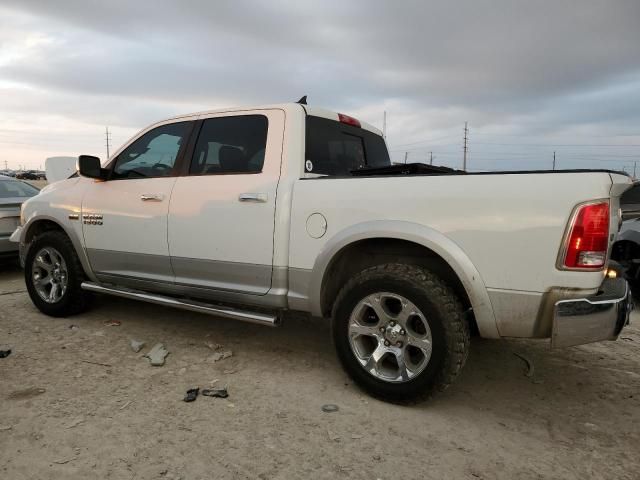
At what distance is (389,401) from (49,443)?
6.29 feet

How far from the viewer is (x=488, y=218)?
2.71 metres

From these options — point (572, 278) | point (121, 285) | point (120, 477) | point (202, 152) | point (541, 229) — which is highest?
point (202, 152)

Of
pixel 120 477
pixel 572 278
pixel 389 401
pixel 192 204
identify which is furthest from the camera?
pixel 192 204

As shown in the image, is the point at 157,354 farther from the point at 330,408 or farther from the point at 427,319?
the point at 427,319

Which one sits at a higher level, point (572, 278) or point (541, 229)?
point (541, 229)

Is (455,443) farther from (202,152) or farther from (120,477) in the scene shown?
(202,152)

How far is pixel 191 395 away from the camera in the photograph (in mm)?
3174

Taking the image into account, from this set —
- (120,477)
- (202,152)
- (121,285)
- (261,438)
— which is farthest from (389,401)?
(121,285)

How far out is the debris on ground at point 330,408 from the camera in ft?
9.95

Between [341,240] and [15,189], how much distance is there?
247 inches

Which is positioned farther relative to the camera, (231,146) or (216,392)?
(231,146)

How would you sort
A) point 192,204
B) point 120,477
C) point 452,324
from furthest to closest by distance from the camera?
point 192,204 → point 452,324 → point 120,477

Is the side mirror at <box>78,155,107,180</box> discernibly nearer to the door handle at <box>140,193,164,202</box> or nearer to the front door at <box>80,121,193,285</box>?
the front door at <box>80,121,193,285</box>

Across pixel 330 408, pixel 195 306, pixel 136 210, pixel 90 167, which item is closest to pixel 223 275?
pixel 195 306
